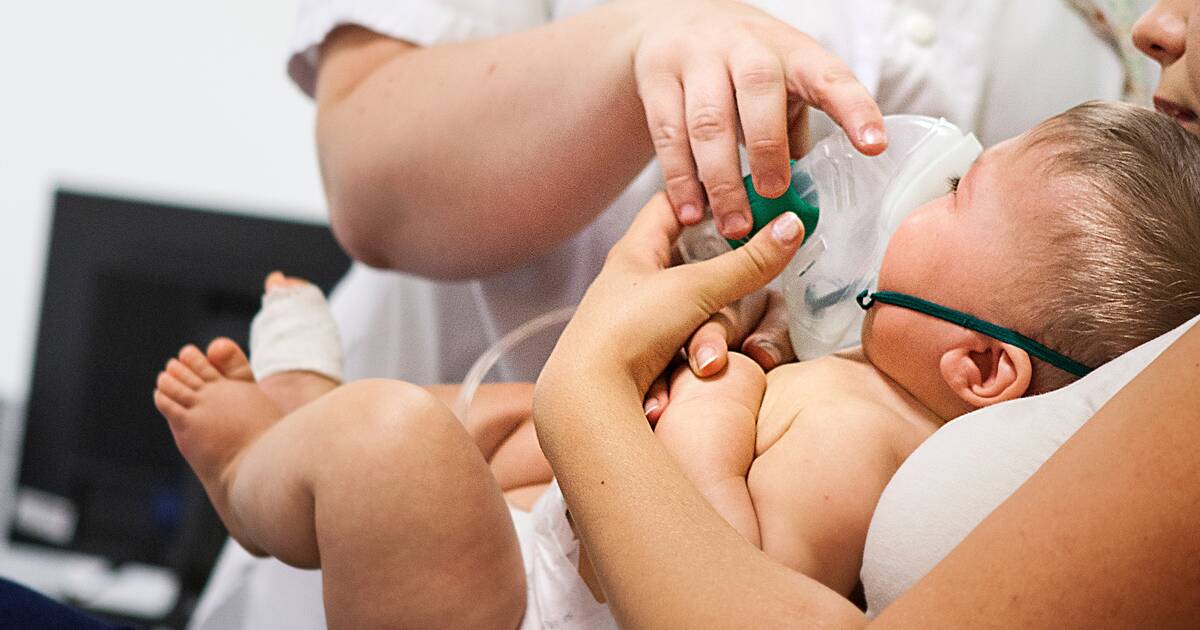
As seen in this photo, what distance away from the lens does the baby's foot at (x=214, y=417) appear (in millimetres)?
915

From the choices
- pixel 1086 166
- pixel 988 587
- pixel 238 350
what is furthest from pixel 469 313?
pixel 988 587

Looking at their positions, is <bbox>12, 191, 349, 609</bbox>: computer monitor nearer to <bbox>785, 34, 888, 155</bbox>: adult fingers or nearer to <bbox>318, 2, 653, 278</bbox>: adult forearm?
<bbox>318, 2, 653, 278</bbox>: adult forearm

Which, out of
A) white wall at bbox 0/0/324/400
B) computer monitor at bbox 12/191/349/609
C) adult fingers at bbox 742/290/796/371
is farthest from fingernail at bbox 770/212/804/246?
white wall at bbox 0/0/324/400

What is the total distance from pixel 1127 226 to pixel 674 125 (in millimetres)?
285

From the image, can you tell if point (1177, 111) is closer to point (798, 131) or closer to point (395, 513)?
point (798, 131)

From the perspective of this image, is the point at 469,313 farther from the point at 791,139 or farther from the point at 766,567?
the point at 766,567

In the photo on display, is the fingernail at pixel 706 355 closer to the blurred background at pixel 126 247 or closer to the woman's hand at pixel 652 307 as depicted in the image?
the woman's hand at pixel 652 307

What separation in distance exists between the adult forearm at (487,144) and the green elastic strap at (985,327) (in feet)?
0.73

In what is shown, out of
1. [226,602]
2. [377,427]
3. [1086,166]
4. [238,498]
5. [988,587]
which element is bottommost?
[226,602]

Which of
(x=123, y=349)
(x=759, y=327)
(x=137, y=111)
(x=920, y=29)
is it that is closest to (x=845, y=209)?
(x=759, y=327)

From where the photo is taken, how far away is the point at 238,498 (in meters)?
0.85

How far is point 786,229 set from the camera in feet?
2.45

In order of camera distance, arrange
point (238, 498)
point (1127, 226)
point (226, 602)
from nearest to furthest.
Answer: point (1127, 226) → point (238, 498) → point (226, 602)

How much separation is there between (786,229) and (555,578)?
0.89 feet
